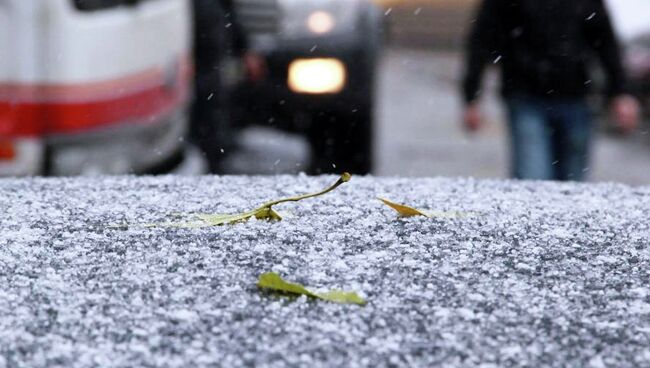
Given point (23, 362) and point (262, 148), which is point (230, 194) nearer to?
point (23, 362)

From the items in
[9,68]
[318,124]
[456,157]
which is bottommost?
[456,157]

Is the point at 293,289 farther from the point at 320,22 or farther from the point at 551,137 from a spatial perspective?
the point at 320,22

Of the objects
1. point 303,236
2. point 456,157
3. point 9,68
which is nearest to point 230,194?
point 303,236

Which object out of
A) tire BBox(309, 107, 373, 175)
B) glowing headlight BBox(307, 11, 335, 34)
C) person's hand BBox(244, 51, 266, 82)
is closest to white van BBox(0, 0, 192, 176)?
person's hand BBox(244, 51, 266, 82)

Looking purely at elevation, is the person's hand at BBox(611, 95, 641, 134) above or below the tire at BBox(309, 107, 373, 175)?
above

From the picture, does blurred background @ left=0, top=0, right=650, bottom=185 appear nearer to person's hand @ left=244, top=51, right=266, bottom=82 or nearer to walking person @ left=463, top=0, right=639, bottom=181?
person's hand @ left=244, top=51, right=266, bottom=82
